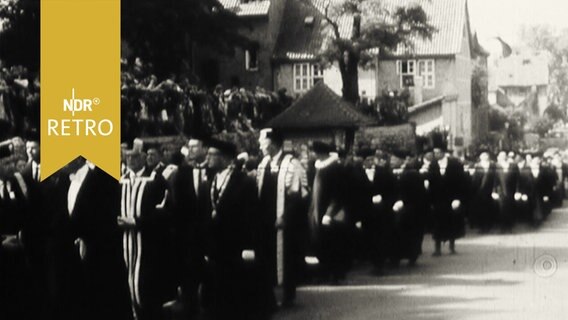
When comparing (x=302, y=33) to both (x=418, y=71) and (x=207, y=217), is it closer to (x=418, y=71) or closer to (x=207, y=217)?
(x=418, y=71)

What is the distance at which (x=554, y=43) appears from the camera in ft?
25.1

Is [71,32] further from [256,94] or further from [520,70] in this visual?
[520,70]

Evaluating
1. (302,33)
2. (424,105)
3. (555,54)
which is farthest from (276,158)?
(555,54)

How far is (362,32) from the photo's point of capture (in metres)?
7.55

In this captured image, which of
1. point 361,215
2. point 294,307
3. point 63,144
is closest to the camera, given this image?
point 63,144

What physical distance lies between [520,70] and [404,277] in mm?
1143

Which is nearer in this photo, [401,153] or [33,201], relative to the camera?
[33,201]

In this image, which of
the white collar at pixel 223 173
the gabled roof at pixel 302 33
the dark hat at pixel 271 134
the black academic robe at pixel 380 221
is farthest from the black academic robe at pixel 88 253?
the black academic robe at pixel 380 221

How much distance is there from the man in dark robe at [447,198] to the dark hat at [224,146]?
0.88 meters

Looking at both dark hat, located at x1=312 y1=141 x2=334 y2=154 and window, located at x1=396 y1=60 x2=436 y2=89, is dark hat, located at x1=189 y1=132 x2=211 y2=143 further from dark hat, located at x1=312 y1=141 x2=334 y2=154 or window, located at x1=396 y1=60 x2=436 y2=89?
window, located at x1=396 y1=60 x2=436 y2=89

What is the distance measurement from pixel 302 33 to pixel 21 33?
3.99ft

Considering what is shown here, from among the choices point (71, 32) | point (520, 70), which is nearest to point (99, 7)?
point (71, 32)

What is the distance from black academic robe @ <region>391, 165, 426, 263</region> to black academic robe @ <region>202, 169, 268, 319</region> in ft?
2.14

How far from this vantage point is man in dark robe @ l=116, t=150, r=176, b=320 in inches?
299
